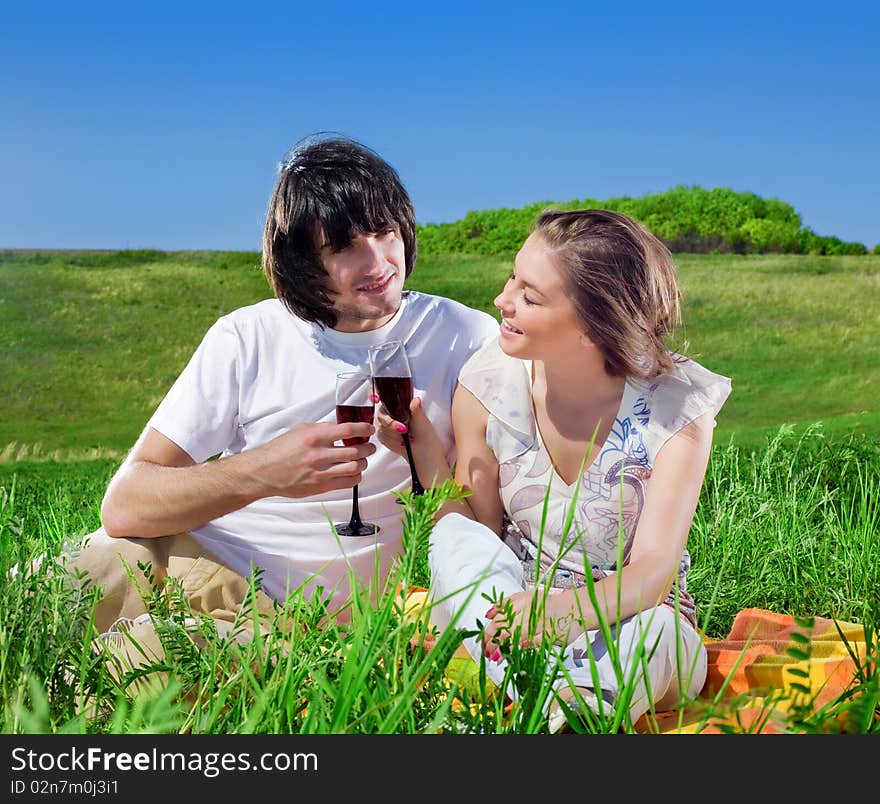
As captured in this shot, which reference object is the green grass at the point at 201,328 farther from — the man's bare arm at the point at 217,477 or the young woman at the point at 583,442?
the young woman at the point at 583,442

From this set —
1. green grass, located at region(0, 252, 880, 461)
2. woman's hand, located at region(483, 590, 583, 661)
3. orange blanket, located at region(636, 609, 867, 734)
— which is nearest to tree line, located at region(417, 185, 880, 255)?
green grass, located at region(0, 252, 880, 461)

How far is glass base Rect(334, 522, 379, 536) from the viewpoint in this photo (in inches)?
128

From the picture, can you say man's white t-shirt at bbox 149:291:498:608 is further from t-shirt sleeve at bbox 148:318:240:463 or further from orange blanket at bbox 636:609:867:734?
orange blanket at bbox 636:609:867:734

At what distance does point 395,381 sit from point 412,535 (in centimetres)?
80

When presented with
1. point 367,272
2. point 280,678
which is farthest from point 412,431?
point 280,678

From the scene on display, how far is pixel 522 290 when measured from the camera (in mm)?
2846

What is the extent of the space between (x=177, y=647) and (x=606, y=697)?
1.06 metres

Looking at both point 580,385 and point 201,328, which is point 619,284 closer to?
point 580,385

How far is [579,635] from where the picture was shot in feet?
8.41

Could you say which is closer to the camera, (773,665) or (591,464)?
(591,464)

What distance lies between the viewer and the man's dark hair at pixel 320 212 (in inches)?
127

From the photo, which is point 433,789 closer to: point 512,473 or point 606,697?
point 606,697

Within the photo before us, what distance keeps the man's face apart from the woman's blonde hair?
0.55 meters

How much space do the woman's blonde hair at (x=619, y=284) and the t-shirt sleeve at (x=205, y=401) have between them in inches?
45.5
